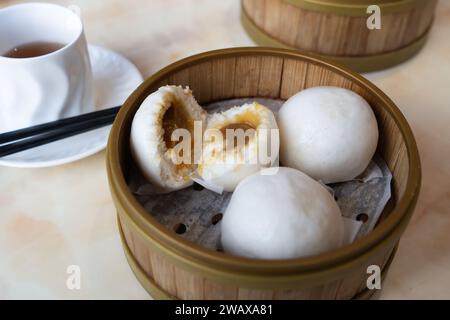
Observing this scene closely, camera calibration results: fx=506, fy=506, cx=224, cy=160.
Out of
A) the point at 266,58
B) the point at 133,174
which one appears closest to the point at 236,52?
the point at 266,58

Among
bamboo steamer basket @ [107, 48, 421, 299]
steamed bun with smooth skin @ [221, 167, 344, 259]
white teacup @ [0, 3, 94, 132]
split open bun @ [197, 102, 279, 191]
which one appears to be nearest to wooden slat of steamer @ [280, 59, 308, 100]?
bamboo steamer basket @ [107, 48, 421, 299]

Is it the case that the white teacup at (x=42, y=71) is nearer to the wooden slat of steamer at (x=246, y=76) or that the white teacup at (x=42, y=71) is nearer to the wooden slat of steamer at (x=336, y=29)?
the wooden slat of steamer at (x=246, y=76)

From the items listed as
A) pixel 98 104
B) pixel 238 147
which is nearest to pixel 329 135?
pixel 238 147

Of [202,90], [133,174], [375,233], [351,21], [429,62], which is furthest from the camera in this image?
[429,62]

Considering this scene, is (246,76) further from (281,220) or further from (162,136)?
(281,220)

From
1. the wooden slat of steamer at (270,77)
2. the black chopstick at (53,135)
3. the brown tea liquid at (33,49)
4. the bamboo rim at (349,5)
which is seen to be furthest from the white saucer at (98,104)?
the bamboo rim at (349,5)
